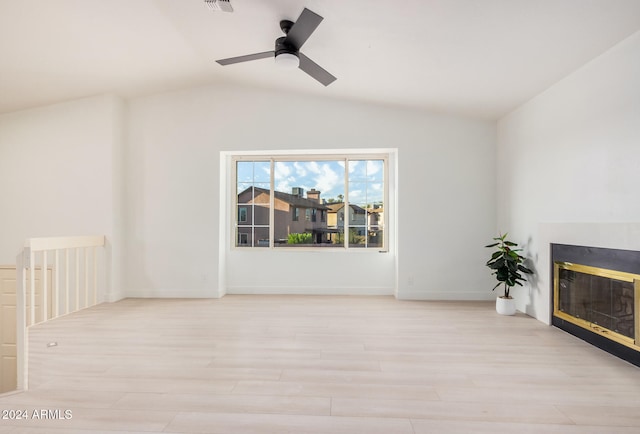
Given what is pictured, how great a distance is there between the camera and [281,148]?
450 cm

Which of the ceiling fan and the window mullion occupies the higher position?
the ceiling fan

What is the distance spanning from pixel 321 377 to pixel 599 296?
2.50 metres

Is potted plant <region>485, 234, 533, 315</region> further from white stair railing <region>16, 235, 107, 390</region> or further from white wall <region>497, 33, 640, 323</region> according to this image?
white stair railing <region>16, 235, 107, 390</region>

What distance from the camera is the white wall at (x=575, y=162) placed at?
2.42 metres

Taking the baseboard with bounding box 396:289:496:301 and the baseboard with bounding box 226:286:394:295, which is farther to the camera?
the baseboard with bounding box 226:286:394:295

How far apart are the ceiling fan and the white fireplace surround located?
8.62 feet

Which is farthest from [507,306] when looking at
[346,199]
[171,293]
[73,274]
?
[73,274]

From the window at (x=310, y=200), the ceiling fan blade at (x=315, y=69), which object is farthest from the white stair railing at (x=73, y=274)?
the ceiling fan blade at (x=315, y=69)

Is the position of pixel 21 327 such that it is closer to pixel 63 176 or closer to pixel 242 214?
pixel 63 176

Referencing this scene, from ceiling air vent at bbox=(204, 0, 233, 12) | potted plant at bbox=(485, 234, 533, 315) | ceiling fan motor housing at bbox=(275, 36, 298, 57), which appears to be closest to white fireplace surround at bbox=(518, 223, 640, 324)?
potted plant at bbox=(485, 234, 533, 315)

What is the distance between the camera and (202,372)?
219 cm

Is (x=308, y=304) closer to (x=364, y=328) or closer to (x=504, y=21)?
(x=364, y=328)

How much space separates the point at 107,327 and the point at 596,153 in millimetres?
4747

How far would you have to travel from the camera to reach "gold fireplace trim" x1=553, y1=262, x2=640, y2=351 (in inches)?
93.6
